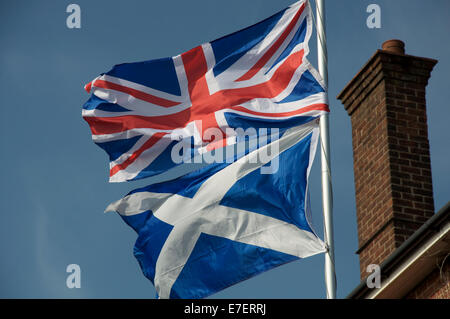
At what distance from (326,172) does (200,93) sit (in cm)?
225

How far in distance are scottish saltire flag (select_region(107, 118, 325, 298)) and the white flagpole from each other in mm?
142

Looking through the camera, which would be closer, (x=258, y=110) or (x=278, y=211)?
(x=278, y=211)

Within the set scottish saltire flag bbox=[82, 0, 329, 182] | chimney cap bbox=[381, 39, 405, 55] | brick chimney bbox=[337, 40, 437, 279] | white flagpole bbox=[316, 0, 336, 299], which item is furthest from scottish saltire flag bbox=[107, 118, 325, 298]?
chimney cap bbox=[381, 39, 405, 55]

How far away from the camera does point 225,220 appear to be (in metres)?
12.0

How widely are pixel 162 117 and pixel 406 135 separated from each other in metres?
3.00

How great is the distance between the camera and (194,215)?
1227cm

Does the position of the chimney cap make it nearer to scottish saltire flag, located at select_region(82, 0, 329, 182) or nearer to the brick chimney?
the brick chimney

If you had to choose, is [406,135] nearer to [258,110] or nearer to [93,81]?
[258,110]

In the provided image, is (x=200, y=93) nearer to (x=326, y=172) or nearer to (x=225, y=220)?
(x=225, y=220)

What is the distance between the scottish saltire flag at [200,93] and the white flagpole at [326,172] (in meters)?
0.16

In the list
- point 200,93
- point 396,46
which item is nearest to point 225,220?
point 200,93

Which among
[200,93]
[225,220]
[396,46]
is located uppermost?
[396,46]

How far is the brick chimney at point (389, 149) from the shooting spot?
491 inches
